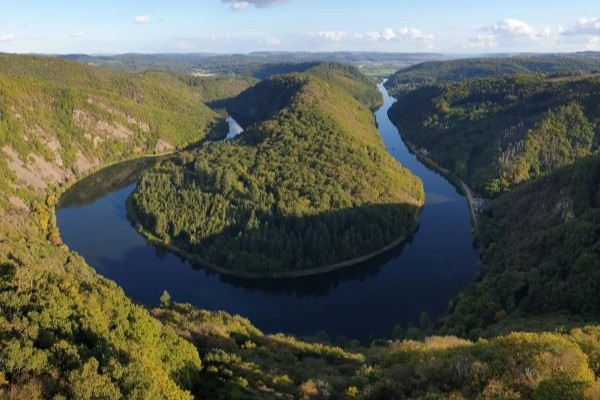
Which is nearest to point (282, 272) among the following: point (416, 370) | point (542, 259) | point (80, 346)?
point (542, 259)

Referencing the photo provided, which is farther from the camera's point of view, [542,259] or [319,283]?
[319,283]

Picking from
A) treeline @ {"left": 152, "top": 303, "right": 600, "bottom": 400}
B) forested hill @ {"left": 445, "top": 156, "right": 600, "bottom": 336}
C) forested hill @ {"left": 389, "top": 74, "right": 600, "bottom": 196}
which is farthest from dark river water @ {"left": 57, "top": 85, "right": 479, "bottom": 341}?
treeline @ {"left": 152, "top": 303, "right": 600, "bottom": 400}

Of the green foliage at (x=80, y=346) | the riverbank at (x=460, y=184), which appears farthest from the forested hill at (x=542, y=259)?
the green foliage at (x=80, y=346)

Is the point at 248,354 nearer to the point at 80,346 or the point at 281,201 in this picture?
the point at 80,346

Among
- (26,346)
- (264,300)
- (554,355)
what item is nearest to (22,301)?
(26,346)

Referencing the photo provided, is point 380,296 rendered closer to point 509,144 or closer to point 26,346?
point 26,346

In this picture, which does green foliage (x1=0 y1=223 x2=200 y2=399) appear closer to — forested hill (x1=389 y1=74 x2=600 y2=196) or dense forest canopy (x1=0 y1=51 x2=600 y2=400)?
dense forest canopy (x1=0 y1=51 x2=600 y2=400)
